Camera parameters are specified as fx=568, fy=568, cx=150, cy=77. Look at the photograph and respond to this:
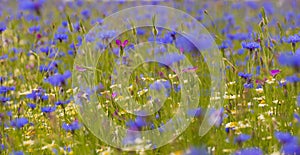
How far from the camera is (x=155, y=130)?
2.56 m

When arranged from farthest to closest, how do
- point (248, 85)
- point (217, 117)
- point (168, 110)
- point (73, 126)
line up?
point (248, 85), point (168, 110), point (73, 126), point (217, 117)

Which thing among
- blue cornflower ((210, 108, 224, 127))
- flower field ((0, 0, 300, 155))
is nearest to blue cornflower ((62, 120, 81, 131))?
flower field ((0, 0, 300, 155))

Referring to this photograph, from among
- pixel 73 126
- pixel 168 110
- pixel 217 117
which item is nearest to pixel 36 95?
pixel 73 126

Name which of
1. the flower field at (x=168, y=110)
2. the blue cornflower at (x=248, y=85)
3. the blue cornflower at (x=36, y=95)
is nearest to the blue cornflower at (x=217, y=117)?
the flower field at (x=168, y=110)

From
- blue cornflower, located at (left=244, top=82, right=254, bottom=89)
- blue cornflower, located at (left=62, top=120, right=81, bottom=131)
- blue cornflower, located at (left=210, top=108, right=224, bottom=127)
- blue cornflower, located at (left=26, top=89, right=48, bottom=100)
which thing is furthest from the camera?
blue cornflower, located at (left=26, top=89, right=48, bottom=100)

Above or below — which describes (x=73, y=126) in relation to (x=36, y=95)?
below

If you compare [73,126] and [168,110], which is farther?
[168,110]

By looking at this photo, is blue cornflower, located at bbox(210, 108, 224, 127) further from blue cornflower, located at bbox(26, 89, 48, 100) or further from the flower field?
blue cornflower, located at bbox(26, 89, 48, 100)

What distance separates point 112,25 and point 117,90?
2003mm

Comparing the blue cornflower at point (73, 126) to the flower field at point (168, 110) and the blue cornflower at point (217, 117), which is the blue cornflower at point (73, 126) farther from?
the blue cornflower at point (217, 117)

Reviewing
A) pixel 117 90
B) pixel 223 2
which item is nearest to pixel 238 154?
pixel 117 90

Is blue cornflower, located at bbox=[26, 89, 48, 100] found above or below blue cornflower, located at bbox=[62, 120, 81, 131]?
above

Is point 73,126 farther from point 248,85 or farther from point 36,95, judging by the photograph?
point 248,85

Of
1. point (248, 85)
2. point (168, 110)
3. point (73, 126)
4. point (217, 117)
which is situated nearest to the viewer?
point (217, 117)
